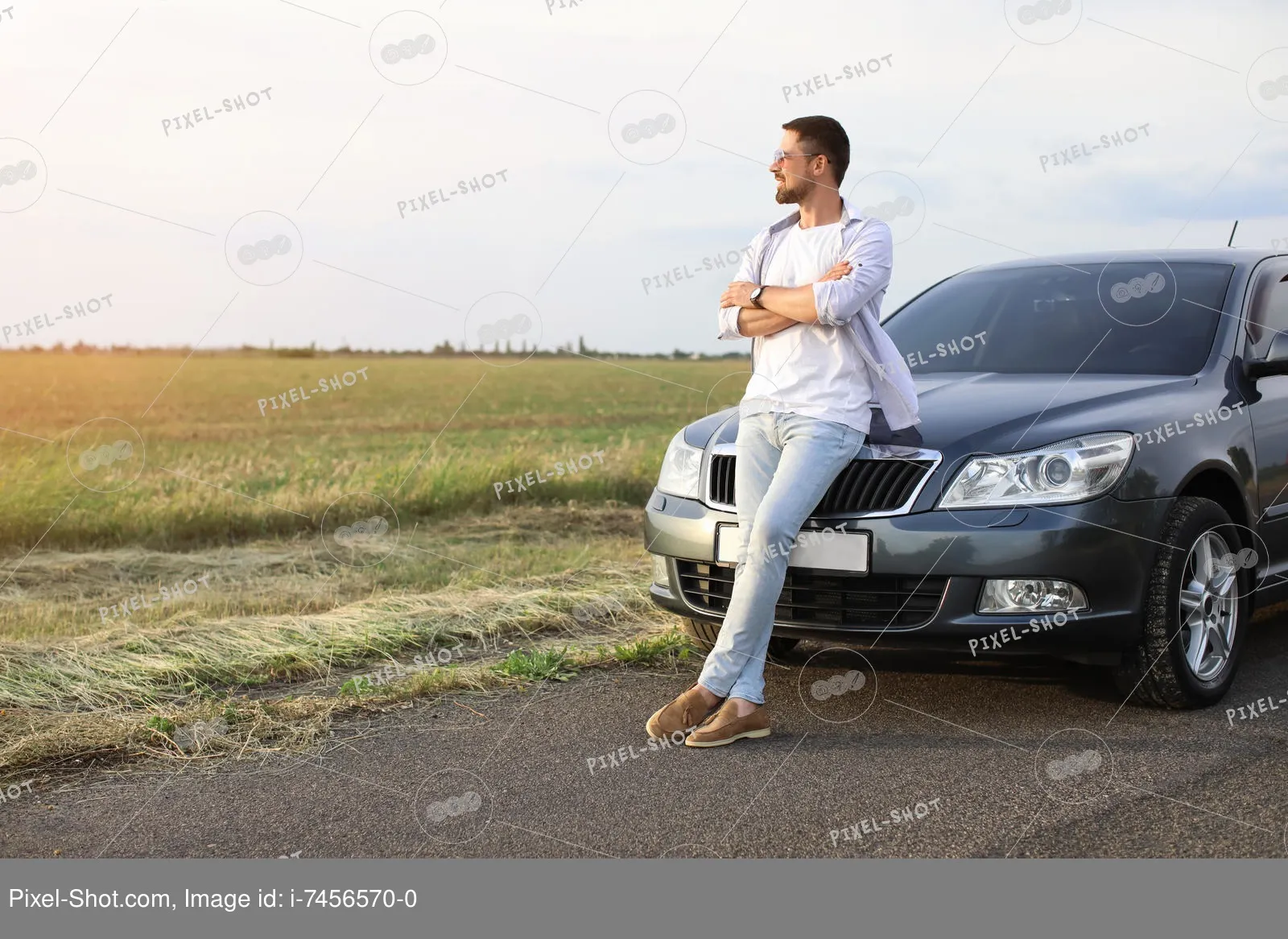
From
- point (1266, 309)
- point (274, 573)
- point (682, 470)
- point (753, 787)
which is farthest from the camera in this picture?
point (274, 573)

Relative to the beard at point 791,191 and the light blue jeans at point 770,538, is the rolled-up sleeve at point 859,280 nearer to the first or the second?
the beard at point 791,191

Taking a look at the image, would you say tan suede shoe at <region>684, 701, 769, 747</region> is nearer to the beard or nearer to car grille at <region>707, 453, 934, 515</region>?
car grille at <region>707, 453, 934, 515</region>

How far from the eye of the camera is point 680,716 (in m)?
4.16

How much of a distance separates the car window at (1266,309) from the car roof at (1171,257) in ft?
0.32

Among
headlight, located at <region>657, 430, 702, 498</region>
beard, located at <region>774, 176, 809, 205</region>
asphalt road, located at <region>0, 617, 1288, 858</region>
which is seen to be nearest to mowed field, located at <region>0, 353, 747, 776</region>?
asphalt road, located at <region>0, 617, 1288, 858</region>

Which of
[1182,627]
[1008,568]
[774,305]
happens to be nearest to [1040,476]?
[1008,568]

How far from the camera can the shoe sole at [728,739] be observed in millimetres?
4113

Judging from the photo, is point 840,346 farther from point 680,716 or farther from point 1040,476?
point 680,716

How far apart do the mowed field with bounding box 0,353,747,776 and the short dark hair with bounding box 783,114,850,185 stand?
179 centimetres

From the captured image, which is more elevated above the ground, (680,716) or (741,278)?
(741,278)

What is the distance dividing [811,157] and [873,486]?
1.15 metres

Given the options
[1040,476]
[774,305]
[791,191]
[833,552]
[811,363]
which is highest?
[791,191]

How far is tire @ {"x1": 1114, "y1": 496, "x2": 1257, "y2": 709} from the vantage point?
4281mm

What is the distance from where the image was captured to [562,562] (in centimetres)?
826
